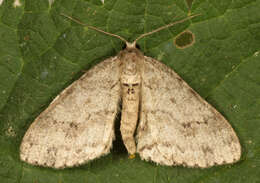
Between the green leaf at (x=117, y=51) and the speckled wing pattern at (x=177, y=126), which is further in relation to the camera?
the green leaf at (x=117, y=51)

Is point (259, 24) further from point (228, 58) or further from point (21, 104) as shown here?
point (21, 104)

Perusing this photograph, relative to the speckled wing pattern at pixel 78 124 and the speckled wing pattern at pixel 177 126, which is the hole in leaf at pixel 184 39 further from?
the speckled wing pattern at pixel 78 124

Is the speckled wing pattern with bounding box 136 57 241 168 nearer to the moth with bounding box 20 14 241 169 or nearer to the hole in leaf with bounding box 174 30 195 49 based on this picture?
the moth with bounding box 20 14 241 169

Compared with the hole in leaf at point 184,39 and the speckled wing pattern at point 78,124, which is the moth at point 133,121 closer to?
the speckled wing pattern at point 78,124

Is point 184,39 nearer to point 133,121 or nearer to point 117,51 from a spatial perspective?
point 117,51

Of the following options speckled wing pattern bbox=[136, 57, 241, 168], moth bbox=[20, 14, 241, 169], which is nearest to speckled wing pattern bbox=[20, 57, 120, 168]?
moth bbox=[20, 14, 241, 169]

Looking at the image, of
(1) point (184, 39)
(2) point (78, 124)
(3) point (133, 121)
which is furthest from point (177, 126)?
(2) point (78, 124)

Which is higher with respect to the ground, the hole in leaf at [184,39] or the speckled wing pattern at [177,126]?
the hole in leaf at [184,39]

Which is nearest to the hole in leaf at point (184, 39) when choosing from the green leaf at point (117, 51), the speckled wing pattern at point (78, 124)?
the green leaf at point (117, 51)
